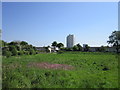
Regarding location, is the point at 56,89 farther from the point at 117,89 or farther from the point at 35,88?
the point at 117,89

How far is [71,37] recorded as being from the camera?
162 meters

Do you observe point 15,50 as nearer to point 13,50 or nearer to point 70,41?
point 13,50

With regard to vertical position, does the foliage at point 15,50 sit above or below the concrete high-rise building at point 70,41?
below

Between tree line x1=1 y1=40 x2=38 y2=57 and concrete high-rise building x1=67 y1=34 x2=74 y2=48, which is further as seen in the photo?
concrete high-rise building x1=67 y1=34 x2=74 y2=48

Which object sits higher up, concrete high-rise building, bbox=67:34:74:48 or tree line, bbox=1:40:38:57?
concrete high-rise building, bbox=67:34:74:48

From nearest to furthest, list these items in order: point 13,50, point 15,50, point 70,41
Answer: point 13,50 < point 15,50 < point 70,41

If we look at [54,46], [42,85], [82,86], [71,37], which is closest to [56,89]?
[42,85]

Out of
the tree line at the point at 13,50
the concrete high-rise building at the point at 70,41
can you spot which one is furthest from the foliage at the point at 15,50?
the concrete high-rise building at the point at 70,41

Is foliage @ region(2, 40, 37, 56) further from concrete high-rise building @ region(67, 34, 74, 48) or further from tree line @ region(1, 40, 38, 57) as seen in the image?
concrete high-rise building @ region(67, 34, 74, 48)

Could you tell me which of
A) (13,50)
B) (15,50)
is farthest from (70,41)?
(13,50)

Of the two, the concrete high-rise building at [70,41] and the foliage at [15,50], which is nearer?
the foliage at [15,50]

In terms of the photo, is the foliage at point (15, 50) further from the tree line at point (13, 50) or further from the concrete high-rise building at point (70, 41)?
the concrete high-rise building at point (70, 41)

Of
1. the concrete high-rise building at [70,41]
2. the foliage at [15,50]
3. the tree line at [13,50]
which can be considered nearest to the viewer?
the tree line at [13,50]

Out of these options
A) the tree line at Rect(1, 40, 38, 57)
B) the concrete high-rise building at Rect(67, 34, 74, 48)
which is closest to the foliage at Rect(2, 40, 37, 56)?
the tree line at Rect(1, 40, 38, 57)
